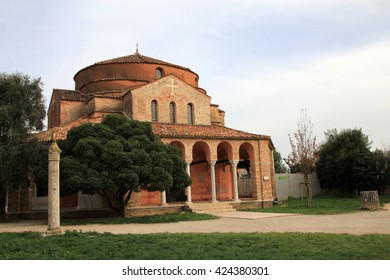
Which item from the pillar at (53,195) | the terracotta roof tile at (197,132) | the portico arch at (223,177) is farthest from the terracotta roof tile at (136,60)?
the pillar at (53,195)

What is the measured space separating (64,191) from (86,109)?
36.9 feet

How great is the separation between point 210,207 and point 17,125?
37.8 ft

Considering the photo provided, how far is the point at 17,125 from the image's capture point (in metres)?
18.0

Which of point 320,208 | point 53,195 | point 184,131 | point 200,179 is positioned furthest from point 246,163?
point 53,195

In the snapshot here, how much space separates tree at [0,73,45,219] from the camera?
1733 centimetres

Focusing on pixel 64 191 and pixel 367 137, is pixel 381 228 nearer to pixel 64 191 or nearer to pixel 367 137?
pixel 64 191

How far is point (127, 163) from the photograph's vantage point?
55.4 ft

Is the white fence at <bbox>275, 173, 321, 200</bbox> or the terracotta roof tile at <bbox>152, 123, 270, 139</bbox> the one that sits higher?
the terracotta roof tile at <bbox>152, 123, 270, 139</bbox>

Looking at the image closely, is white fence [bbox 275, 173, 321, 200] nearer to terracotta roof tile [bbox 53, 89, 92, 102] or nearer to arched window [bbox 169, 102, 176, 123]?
arched window [bbox 169, 102, 176, 123]

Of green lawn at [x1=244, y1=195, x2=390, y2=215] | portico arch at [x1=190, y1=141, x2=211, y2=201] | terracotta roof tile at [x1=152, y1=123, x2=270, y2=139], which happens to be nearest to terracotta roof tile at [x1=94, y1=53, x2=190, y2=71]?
terracotta roof tile at [x1=152, y1=123, x2=270, y2=139]

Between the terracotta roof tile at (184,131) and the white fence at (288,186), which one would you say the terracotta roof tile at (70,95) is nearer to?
the terracotta roof tile at (184,131)

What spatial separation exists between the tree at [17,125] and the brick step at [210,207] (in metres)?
9.23

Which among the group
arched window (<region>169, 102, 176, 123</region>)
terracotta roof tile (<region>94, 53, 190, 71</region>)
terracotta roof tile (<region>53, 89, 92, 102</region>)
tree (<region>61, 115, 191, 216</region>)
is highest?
terracotta roof tile (<region>94, 53, 190, 71</region>)

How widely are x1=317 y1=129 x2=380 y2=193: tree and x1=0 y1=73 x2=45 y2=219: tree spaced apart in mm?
27122
